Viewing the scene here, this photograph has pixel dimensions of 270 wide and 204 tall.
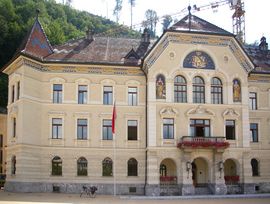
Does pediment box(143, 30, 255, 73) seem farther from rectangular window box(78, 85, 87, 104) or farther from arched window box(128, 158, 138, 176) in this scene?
arched window box(128, 158, 138, 176)

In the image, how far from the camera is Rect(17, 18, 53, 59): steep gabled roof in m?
40.4

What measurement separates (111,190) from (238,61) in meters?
17.6

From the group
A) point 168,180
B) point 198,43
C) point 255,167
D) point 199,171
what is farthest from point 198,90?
point 255,167

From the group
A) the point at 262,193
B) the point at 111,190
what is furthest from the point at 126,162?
the point at 262,193

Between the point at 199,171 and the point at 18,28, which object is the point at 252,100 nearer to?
the point at 199,171

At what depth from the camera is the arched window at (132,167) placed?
135 feet

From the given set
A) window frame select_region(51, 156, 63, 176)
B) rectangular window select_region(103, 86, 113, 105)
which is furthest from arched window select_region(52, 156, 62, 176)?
rectangular window select_region(103, 86, 113, 105)

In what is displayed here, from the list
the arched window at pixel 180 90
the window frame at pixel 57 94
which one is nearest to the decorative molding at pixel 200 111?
the arched window at pixel 180 90

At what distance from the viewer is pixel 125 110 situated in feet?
137

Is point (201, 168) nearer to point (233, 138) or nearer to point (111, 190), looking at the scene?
point (233, 138)

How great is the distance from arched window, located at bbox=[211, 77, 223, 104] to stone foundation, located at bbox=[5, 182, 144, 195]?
1093 centimetres

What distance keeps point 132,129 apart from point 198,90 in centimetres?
743

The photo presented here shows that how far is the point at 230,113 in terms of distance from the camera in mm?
42469

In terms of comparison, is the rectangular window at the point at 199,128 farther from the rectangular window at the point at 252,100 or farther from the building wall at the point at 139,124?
the rectangular window at the point at 252,100
